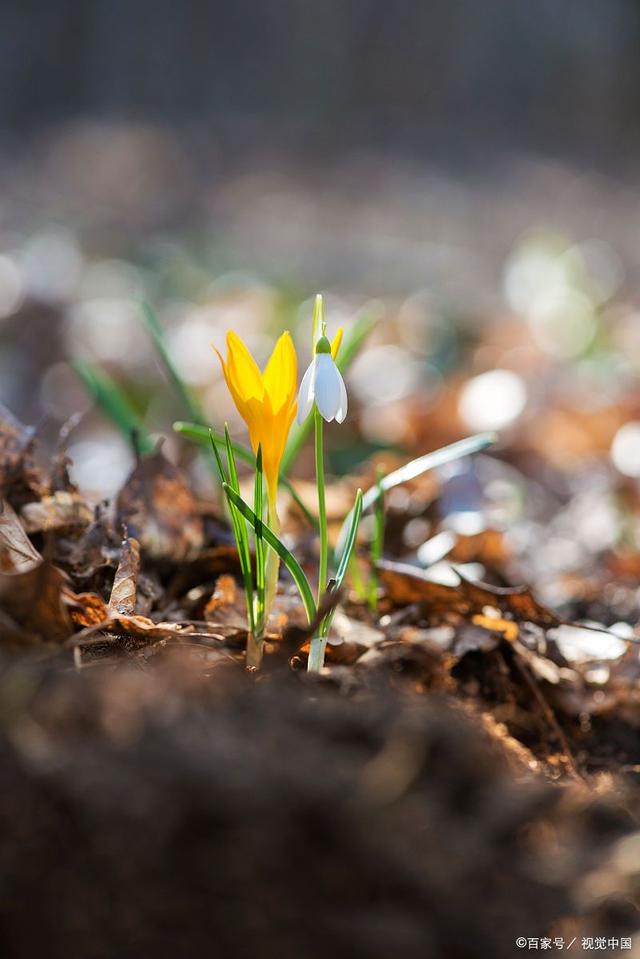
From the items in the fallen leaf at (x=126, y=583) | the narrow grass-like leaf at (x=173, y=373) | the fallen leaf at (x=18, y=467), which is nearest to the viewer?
the fallen leaf at (x=126, y=583)

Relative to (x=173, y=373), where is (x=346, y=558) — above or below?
below

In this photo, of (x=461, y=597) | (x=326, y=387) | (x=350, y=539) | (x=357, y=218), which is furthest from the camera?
(x=357, y=218)

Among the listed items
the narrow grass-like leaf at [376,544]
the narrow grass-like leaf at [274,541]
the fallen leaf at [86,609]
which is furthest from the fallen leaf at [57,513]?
the narrow grass-like leaf at [376,544]

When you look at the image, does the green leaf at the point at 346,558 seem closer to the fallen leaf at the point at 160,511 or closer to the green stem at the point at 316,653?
the green stem at the point at 316,653

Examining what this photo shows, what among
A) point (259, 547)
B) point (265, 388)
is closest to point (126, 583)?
point (259, 547)

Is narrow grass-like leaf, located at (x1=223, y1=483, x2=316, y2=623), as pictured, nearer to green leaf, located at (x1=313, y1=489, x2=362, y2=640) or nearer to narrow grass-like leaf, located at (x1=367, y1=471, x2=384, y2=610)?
green leaf, located at (x1=313, y1=489, x2=362, y2=640)

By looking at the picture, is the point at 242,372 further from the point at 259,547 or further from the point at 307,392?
the point at 259,547

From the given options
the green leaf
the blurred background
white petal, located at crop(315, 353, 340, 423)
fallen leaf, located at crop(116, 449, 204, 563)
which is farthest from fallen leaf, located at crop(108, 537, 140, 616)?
the blurred background
